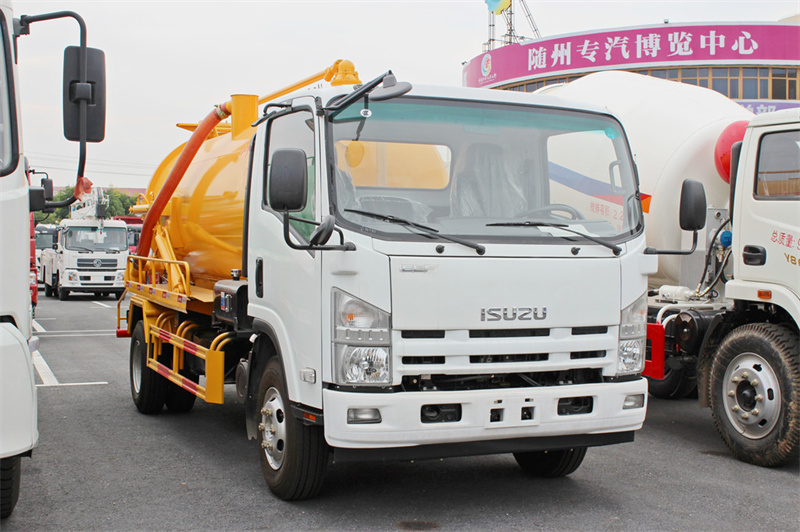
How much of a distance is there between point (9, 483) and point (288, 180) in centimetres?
228

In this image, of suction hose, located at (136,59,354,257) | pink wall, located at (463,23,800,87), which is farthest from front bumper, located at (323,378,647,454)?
pink wall, located at (463,23,800,87)

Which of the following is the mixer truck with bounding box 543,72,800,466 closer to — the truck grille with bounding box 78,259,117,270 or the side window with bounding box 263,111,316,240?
the side window with bounding box 263,111,316,240

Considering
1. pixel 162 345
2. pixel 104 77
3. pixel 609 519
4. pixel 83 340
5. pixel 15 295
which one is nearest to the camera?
pixel 15 295

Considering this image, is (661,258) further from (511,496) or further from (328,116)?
(328,116)

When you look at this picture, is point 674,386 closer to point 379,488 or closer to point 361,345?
point 379,488

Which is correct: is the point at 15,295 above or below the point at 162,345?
above

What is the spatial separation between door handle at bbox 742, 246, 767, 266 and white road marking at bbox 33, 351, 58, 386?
7.60 metres

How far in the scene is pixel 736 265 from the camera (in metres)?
6.92

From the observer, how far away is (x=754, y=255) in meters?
6.70

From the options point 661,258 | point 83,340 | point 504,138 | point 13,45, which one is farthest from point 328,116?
point 83,340

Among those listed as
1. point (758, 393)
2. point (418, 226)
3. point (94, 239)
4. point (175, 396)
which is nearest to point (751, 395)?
point (758, 393)

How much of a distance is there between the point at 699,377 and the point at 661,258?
5.18 ft

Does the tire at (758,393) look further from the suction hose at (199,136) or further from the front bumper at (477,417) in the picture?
the suction hose at (199,136)

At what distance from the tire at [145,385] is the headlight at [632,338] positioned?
4.71 m
